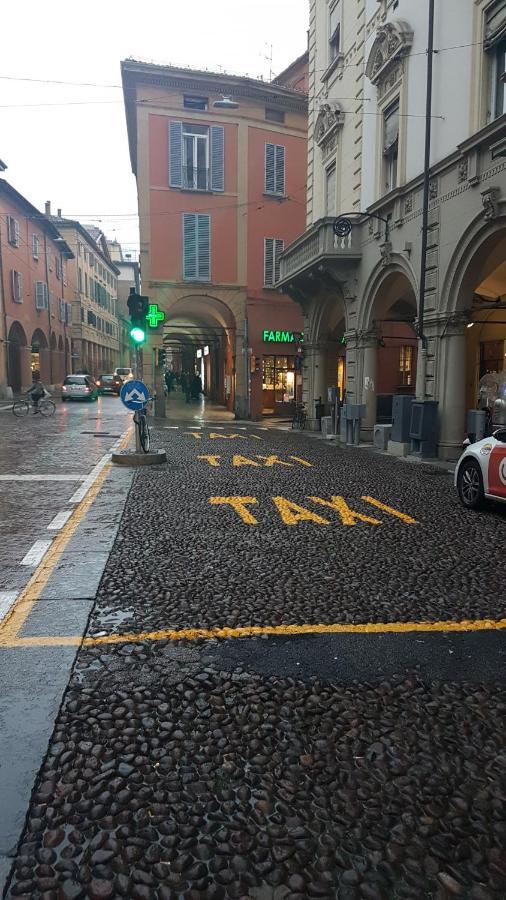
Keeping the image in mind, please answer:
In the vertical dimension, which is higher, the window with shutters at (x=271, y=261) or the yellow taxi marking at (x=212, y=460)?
the window with shutters at (x=271, y=261)

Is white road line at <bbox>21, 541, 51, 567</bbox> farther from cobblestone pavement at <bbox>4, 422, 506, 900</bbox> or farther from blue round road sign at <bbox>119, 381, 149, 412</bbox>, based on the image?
blue round road sign at <bbox>119, 381, 149, 412</bbox>

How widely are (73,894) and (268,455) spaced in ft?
38.2

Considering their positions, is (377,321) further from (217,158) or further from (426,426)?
(217,158)

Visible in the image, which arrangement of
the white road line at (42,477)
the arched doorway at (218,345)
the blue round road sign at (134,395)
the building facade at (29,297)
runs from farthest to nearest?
the building facade at (29,297) < the arched doorway at (218,345) < the blue round road sign at (134,395) < the white road line at (42,477)

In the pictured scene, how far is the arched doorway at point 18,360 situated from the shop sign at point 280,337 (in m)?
18.3

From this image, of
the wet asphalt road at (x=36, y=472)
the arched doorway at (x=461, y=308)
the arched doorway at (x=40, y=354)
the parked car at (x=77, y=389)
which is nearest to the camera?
the wet asphalt road at (x=36, y=472)

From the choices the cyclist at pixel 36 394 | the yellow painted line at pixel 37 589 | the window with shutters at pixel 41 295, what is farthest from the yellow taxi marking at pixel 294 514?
the window with shutters at pixel 41 295

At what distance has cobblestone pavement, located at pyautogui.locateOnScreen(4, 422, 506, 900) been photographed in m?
2.03

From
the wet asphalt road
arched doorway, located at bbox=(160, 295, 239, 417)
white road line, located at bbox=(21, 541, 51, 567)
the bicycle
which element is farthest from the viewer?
arched doorway, located at bbox=(160, 295, 239, 417)

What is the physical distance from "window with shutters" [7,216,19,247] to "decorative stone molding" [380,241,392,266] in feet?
91.9

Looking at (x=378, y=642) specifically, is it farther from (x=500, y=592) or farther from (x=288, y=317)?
(x=288, y=317)

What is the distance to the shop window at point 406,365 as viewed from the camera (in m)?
24.8

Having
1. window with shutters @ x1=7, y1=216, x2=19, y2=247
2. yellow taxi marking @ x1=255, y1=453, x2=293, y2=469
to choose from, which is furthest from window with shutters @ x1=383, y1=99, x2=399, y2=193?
window with shutters @ x1=7, y1=216, x2=19, y2=247

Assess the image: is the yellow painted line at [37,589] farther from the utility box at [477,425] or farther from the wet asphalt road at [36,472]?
the utility box at [477,425]
